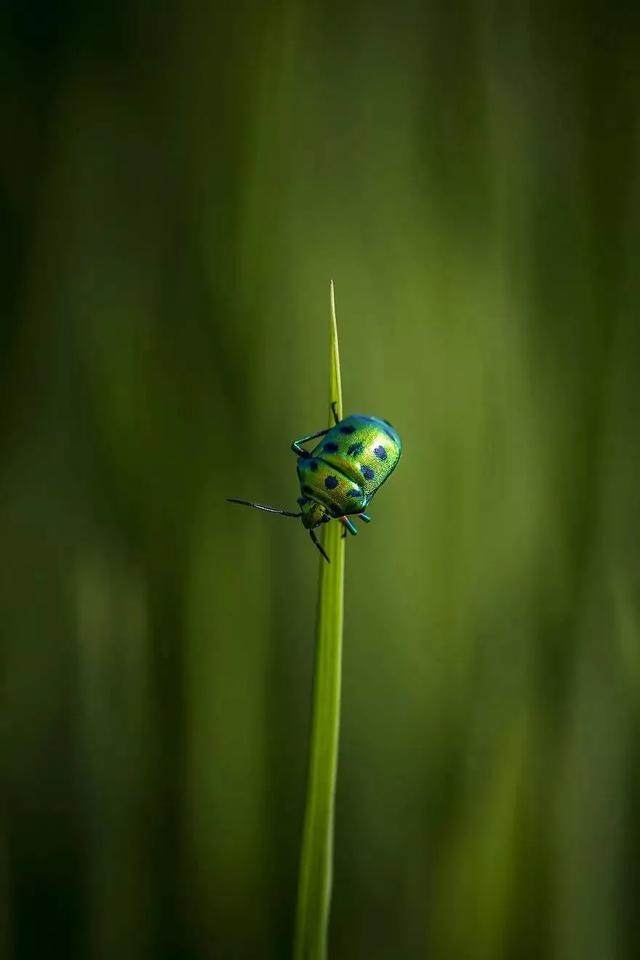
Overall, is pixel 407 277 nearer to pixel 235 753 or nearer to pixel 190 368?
pixel 190 368

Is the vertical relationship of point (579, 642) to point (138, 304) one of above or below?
below

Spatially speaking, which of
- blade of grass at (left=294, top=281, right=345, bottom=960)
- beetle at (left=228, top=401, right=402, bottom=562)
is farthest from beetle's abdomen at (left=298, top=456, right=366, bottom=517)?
blade of grass at (left=294, top=281, right=345, bottom=960)

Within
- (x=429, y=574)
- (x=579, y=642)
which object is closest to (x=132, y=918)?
(x=429, y=574)

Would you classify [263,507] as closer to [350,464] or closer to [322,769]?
[350,464]

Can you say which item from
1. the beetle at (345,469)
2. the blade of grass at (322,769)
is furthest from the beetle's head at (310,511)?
the blade of grass at (322,769)

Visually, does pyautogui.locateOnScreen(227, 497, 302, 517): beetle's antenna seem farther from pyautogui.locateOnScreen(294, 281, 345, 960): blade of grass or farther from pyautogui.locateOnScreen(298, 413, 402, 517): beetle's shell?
pyautogui.locateOnScreen(294, 281, 345, 960): blade of grass

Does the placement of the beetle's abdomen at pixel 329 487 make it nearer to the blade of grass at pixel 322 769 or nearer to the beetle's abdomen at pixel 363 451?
the beetle's abdomen at pixel 363 451

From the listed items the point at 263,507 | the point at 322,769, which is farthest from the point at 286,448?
the point at 322,769
